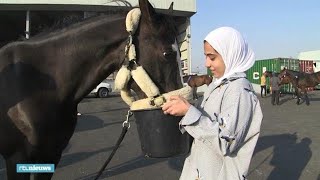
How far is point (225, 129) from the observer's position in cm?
206

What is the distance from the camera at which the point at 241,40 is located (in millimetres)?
2156

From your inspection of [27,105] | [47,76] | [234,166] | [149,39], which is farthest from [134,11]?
[234,166]

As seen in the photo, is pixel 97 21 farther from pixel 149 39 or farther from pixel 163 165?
pixel 163 165

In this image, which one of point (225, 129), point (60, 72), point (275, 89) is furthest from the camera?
point (275, 89)

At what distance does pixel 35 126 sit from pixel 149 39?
95cm

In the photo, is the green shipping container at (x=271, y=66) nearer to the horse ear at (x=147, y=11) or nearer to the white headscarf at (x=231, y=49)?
the horse ear at (x=147, y=11)

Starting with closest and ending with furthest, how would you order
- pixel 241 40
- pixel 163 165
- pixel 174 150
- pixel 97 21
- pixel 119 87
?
pixel 241 40
pixel 174 150
pixel 119 87
pixel 97 21
pixel 163 165

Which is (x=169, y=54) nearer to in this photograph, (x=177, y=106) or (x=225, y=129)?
(x=177, y=106)

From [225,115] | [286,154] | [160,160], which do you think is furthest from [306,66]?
[225,115]

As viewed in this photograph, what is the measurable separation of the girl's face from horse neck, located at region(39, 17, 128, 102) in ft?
2.18

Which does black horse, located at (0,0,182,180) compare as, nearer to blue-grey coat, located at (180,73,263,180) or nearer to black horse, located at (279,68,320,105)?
blue-grey coat, located at (180,73,263,180)

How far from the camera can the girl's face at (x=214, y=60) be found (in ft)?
7.35

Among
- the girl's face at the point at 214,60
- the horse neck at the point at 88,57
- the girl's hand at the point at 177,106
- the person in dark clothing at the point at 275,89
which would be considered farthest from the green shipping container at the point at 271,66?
the girl's hand at the point at 177,106

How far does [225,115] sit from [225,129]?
0.27 ft
